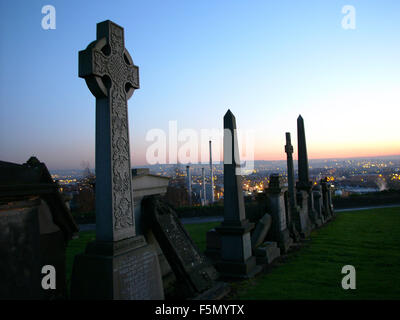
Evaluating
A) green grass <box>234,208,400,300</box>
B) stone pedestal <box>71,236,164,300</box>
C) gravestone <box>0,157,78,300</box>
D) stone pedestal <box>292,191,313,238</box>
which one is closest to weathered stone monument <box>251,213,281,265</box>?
green grass <box>234,208,400,300</box>

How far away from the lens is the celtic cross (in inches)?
162

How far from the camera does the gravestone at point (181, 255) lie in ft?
18.3

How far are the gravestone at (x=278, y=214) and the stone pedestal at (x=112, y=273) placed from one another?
6.49 m

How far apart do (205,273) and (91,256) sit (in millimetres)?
2916

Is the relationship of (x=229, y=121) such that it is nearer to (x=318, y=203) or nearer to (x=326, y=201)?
→ (x=318, y=203)

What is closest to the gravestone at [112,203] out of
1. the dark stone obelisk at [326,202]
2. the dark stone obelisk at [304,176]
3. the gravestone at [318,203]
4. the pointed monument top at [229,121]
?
the pointed monument top at [229,121]

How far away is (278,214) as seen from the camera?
1013cm

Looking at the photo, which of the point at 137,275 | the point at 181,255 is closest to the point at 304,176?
the point at 181,255

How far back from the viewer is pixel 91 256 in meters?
3.98

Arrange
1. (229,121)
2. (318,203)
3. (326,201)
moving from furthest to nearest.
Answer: (326,201), (318,203), (229,121)

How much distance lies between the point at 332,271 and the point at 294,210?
540 cm

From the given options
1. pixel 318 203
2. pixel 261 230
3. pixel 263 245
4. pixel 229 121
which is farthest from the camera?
pixel 318 203
